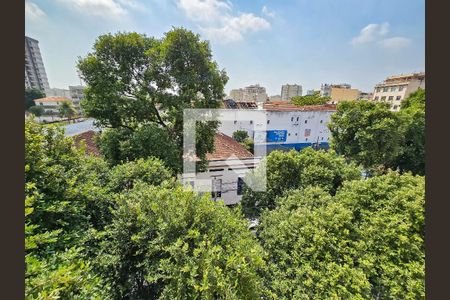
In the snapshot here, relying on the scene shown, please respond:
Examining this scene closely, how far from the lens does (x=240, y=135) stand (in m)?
22.5

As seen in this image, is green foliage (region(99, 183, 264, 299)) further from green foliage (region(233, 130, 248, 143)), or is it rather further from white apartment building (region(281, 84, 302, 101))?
white apartment building (region(281, 84, 302, 101))

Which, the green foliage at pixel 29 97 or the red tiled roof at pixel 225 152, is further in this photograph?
the red tiled roof at pixel 225 152

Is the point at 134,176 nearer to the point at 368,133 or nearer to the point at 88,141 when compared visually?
the point at 88,141

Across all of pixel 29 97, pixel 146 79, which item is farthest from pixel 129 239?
pixel 29 97

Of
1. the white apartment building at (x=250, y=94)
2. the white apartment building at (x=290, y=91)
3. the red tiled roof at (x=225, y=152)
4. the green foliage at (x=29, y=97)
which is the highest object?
the white apartment building at (x=290, y=91)

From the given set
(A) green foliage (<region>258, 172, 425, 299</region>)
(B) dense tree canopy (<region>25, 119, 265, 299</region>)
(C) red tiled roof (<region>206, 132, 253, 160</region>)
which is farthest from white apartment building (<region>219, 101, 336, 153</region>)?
(B) dense tree canopy (<region>25, 119, 265, 299</region>)

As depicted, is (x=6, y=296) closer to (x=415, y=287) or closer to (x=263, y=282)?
(x=263, y=282)

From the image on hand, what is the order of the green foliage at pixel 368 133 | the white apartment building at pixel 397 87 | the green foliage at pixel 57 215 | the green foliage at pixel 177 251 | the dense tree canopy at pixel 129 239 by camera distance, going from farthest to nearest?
the white apartment building at pixel 397 87 < the green foliage at pixel 368 133 < the green foliage at pixel 177 251 < the dense tree canopy at pixel 129 239 < the green foliage at pixel 57 215

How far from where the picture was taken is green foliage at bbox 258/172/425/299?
355 cm

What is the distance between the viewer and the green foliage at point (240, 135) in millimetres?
22312

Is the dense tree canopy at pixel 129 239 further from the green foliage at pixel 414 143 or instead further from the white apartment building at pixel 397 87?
the white apartment building at pixel 397 87

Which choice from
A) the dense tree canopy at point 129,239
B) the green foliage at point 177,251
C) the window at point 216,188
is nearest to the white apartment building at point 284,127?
the window at point 216,188

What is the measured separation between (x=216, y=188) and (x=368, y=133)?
308 inches

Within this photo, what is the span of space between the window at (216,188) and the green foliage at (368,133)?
265 inches
